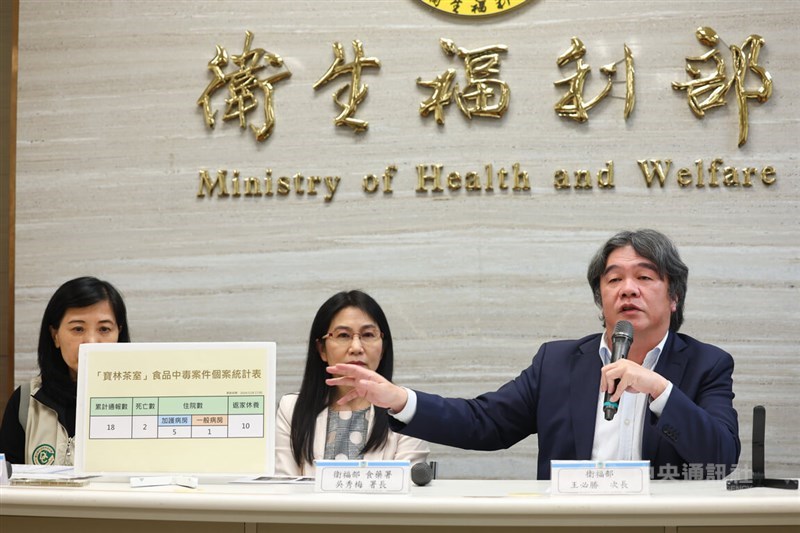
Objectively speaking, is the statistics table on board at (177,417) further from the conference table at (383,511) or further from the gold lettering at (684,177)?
the gold lettering at (684,177)

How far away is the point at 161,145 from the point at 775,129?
2.53 metres

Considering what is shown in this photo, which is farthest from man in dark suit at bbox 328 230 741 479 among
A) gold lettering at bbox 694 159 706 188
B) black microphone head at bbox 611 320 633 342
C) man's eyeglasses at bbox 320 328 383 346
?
gold lettering at bbox 694 159 706 188

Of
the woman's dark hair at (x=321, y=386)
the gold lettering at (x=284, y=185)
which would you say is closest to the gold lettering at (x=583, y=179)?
the woman's dark hair at (x=321, y=386)

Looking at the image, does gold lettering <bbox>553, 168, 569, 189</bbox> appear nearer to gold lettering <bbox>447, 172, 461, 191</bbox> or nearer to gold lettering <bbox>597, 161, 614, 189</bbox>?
gold lettering <bbox>597, 161, 614, 189</bbox>

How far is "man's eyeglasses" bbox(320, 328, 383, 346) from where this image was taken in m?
3.25

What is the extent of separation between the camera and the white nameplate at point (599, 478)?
1.89 m

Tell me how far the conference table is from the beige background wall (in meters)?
1.79

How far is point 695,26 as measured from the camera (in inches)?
148

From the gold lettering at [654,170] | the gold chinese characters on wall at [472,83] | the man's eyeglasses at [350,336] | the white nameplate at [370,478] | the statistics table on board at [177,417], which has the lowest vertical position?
the white nameplate at [370,478]

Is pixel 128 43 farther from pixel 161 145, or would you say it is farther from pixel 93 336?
pixel 93 336

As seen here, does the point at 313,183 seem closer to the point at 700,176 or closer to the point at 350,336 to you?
the point at 350,336

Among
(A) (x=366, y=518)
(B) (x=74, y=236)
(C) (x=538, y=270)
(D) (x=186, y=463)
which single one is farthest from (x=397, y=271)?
(A) (x=366, y=518)

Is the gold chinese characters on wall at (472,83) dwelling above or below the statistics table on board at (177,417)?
above

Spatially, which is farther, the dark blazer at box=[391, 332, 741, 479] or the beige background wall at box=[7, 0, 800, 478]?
the beige background wall at box=[7, 0, 800, 478]
